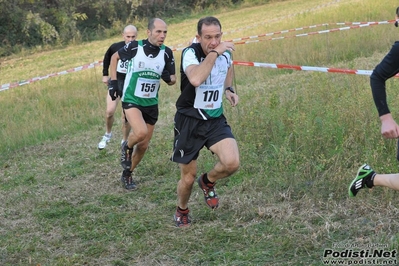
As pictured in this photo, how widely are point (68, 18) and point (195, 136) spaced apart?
97.7 feet

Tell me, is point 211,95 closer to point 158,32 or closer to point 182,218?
point 182,218

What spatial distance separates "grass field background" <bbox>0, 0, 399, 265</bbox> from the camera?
513 cm

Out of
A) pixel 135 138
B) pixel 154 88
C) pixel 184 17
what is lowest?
pixel 184 17

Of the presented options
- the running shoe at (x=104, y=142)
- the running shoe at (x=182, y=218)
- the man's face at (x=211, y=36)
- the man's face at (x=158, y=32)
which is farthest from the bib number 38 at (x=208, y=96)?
the running shoe at (x=104, y=142)

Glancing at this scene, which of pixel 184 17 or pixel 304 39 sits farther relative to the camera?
pixel 184 17

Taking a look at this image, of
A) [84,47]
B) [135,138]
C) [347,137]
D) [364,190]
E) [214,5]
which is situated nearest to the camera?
[364,190]

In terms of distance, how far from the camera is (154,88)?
741 cm

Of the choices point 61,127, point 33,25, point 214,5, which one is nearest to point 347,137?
point 61,127

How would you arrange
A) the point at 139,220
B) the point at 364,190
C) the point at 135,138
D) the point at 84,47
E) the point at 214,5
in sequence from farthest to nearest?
the point at 214,5
the point at 84,47
the point at 135,138
the point at 139,220
the point at 364,190

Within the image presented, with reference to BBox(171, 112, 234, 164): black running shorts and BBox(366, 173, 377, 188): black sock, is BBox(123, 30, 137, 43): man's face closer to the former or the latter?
BBox(171, 112, 234, 164): black running shorts

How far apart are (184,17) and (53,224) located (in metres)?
34.1

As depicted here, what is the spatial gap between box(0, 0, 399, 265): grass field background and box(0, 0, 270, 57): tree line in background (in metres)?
21.1

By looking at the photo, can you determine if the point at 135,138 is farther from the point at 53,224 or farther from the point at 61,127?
the point at 61,127

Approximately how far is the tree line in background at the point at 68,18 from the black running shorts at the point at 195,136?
2703 cm
